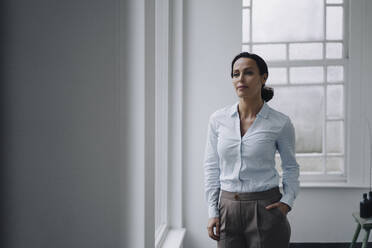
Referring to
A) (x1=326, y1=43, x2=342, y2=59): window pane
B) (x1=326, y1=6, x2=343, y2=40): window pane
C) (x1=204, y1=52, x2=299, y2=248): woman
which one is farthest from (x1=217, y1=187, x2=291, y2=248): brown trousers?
(x1=326, y1=6, x2=343, y2=40): window pane

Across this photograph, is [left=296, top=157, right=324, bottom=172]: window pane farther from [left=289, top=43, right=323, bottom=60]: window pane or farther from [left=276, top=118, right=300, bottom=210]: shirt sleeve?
[left=276, top=118, right=300, bottom=210]: shirt sleeve

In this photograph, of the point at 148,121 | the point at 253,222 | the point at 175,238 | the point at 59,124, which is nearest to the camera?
the point at 59,124

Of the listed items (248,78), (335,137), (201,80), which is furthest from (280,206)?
(335,137)

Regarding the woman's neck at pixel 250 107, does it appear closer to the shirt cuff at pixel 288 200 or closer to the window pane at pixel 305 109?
the shirt cuff at pixel 288 200

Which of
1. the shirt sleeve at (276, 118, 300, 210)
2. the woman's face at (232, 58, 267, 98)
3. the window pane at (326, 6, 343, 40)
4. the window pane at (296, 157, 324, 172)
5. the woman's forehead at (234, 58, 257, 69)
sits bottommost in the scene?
the window pane at (296, 157, 324, 172)

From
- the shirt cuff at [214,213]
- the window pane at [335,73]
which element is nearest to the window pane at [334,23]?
the window pane at [335,73]

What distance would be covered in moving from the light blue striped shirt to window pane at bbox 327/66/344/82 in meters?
1.86

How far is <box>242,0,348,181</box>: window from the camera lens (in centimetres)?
300

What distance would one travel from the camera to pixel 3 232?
0.79 m

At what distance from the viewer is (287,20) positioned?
3.04 meters

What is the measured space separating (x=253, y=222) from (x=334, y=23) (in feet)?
8.35

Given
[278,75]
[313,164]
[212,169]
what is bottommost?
[313,164]

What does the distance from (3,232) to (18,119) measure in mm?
315

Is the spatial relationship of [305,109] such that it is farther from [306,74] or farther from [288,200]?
[288,200]
